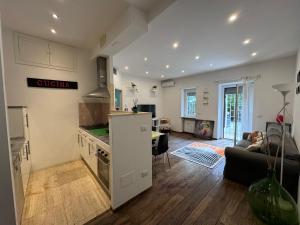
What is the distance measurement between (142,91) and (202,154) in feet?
13.1

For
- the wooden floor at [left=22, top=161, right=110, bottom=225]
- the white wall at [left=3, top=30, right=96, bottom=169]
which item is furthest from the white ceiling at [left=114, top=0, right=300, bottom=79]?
the wooden floor at [left=22, top=161, right=110, bottom=225]

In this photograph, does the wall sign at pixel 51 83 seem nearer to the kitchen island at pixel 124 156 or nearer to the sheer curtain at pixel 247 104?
the kitchen island at pixel 124 156

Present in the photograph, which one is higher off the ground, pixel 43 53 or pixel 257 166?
pixel 43 53

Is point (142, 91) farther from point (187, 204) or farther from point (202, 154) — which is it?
point (187, 204)

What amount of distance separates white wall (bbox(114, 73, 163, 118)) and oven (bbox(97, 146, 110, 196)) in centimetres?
361

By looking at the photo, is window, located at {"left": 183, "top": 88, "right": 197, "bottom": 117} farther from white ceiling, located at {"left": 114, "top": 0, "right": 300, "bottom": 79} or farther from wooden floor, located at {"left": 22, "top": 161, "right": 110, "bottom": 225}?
wooden floor, located at {"left": 22, "top": 161, "right": 110, "bottom": 225}

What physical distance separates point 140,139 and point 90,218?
47.8 inches

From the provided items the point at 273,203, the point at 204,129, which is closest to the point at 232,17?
the point at 273,203

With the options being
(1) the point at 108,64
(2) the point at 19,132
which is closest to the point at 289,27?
(1) the point at 108,64

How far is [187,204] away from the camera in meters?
2.01

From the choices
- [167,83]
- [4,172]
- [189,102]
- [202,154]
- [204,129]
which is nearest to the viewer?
[4,172]

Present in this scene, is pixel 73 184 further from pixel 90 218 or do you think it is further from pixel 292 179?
pixel 292 179

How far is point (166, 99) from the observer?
292 inches

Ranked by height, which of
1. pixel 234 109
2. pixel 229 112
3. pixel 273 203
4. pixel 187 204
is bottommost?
pixel 187 204
